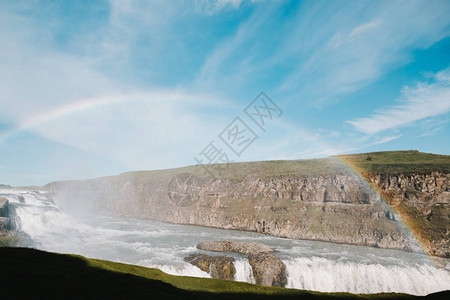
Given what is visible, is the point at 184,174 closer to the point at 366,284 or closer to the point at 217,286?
the point at 366,284

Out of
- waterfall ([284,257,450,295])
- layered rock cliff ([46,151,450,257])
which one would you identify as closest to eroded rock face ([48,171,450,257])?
layered rock cliff ([46,151,450,257])

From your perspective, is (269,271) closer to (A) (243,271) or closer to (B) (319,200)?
(A) (243,271)

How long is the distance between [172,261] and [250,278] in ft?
40.6

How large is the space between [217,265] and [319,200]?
4543 centimetres

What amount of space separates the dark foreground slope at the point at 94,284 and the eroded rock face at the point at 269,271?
60.7 ft

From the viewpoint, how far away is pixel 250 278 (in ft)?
114

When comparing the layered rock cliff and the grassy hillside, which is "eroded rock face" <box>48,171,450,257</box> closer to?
the layered rock cliff

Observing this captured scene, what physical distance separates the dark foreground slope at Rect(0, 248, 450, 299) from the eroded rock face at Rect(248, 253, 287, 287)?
18.5 metres

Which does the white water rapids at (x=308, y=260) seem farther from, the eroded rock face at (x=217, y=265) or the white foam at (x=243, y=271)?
A: the eroded rock face at (x=217, y=265)

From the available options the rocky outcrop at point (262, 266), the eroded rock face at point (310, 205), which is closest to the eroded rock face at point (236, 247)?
the rocky outcrop at point (262, 266)

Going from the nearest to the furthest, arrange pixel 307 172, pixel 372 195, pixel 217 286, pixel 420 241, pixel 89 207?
pixel 217 286 < pixel 420 241 < pixel 372 195 < pixel 307 172 < pixel 89 207

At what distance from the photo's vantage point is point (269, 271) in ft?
115

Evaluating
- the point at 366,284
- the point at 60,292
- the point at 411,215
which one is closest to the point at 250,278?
the point at 366,284

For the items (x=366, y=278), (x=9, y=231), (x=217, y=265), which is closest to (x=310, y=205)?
(x=366, y=278)
